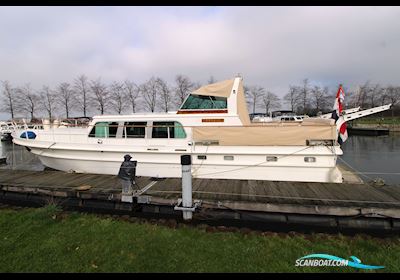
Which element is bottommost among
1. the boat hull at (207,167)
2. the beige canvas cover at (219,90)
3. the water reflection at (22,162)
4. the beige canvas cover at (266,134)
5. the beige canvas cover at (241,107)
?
the water reflection at (22,162)

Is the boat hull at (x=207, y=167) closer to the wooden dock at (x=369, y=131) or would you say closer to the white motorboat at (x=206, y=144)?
the white motorboat at (x=206, y=144)

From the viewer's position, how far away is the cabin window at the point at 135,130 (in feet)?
30.1

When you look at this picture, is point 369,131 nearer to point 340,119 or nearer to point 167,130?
point 340,119

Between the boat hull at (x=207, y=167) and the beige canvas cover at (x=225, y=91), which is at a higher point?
the beige canvas cover at (x=225, y=91)

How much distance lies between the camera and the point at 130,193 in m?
6.33

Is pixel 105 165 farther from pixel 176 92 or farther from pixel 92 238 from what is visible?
pixel 176 92

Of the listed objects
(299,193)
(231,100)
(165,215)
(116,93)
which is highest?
(116,93)

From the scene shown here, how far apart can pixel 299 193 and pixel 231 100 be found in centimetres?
413

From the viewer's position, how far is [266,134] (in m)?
7.91

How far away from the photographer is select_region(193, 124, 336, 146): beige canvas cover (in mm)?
7691

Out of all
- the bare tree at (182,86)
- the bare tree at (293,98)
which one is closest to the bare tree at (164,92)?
the bare tree at (182,86)

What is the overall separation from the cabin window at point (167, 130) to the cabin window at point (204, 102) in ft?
3.03

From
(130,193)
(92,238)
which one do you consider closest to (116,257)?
(92,238)

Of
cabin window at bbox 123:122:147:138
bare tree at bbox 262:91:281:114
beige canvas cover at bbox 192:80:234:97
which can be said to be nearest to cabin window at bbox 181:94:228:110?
beige canvas cover at bbox 192:80:234:97
